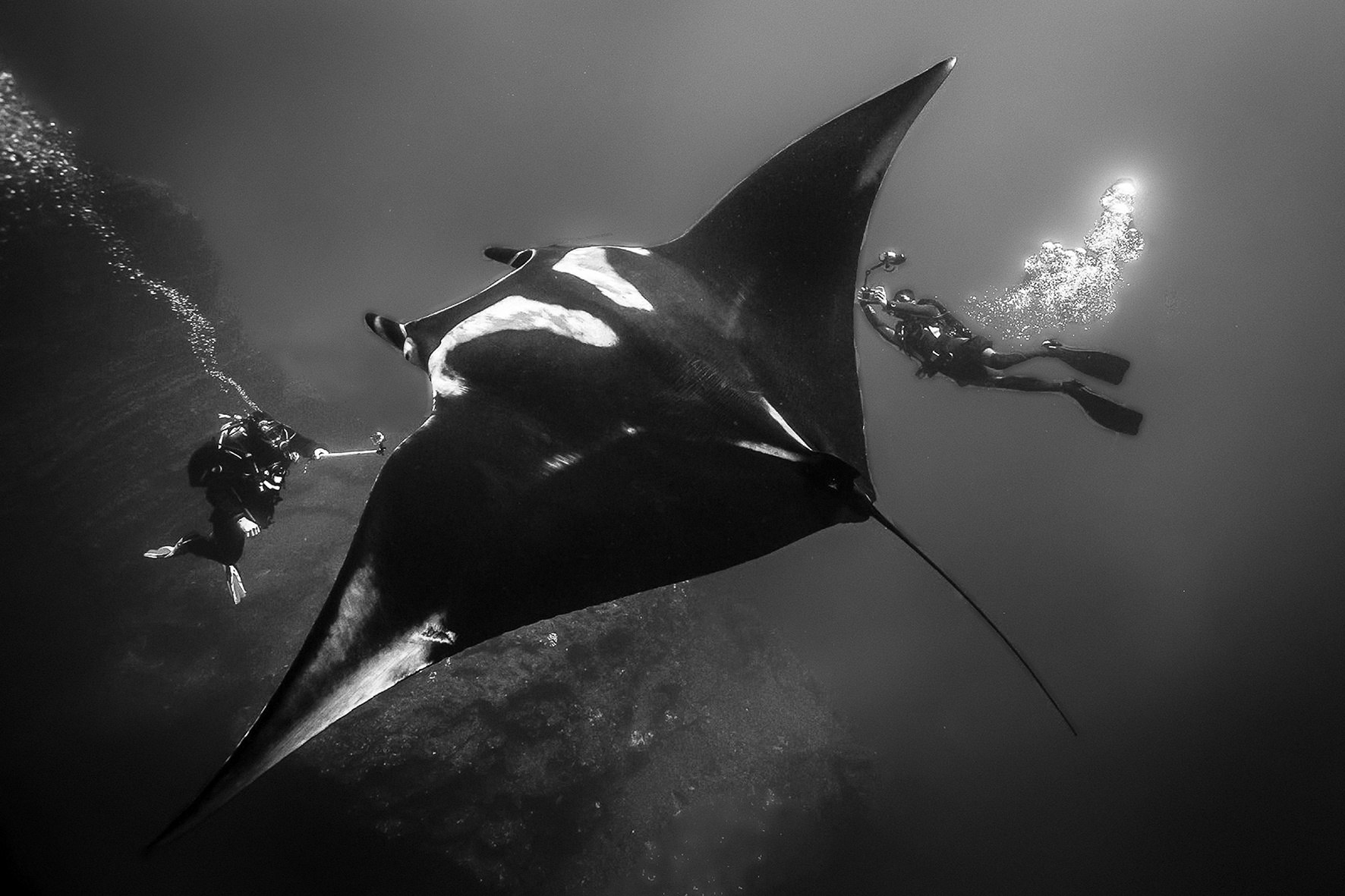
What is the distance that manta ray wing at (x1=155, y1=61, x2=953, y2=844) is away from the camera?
1537mm

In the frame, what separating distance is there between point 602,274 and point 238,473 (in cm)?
700

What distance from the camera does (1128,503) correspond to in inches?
1542

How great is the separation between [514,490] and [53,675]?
548 inches

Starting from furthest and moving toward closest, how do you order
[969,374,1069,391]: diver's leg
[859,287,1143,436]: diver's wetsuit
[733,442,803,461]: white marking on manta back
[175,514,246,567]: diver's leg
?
[969,374,1069,391]: diver's leg, [859,287,1143,436]: diver's wetsuit, [175,514,246,567]: diver's leg, [733,442,803,461]: white marking on manta back

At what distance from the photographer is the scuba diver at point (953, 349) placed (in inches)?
307

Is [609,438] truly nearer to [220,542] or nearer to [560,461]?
[560,461]

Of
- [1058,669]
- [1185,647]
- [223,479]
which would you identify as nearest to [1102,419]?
[223,479]

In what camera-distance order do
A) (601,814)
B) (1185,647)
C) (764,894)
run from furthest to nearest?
(1185,647) < (764,894) < (601,814)

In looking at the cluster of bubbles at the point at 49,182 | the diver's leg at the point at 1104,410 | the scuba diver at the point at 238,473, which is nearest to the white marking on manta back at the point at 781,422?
the scuba diver at the point at 238,473

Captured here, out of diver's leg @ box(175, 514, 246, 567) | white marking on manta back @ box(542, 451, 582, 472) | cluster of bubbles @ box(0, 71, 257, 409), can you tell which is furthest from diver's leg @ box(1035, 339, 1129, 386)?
cluster of bubbles @ box(0, 71, 257, 409)

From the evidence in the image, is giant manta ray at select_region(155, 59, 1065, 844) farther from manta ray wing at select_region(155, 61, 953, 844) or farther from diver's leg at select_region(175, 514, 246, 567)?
diver's leg at select_region(175, 514, 246, 567)

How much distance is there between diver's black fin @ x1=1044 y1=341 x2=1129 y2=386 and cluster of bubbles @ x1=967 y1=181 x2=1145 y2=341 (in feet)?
128

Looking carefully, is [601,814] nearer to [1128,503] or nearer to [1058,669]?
[1058,669]

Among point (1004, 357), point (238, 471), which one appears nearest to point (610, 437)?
point (238, 471)
